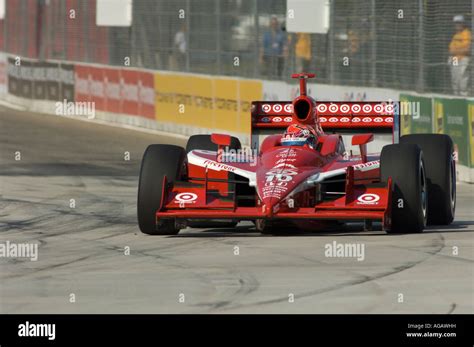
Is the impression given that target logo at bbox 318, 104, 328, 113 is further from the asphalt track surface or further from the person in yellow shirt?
the person in yellow shirt

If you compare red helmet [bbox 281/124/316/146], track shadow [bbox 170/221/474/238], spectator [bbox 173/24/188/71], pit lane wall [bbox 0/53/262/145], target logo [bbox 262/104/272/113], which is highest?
spectator [bbox 173/24/188/71]

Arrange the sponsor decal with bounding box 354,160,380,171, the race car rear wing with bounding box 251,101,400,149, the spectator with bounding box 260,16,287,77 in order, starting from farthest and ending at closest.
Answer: the spectator with bounding box 260,16,287,77, the race car rear wing with bounding box 251,101,400,149, the sponsor decal with bounding box 354,160,380,171

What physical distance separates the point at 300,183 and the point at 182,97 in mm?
17517

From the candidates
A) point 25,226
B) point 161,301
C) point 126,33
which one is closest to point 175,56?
point 126,33

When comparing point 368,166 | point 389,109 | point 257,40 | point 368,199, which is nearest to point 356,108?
point 389,109

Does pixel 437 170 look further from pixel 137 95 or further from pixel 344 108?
pixel 137 95

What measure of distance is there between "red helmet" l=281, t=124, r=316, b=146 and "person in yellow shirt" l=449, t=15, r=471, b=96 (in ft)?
23.7

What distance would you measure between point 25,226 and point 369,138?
394 cm

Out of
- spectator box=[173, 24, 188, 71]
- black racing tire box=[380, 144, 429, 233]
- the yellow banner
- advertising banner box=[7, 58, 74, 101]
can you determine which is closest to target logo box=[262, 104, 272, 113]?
black racing tire box=[380, 144, 429, 233]

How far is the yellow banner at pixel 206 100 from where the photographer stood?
1144 inches

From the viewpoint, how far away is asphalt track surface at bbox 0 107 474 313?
34.3ft

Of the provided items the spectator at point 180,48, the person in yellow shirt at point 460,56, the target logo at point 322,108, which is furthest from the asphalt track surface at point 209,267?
the spectator at point 180,48

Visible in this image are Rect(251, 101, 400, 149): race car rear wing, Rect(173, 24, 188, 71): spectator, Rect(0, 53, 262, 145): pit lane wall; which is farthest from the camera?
Rect(173, 24, 188, 71): spectator

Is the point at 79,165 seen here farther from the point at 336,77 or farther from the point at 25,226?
the point at 25,226
